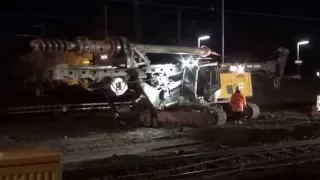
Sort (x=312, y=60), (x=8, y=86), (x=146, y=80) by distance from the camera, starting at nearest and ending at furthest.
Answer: (x=146, y=80) → (x=8, y=86) → (x=312, y=60)

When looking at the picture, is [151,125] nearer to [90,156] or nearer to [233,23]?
[90,156]

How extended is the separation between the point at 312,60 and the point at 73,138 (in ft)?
201

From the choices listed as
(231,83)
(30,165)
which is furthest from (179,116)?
(30,165)

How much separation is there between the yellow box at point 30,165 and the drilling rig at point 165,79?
15.2 m

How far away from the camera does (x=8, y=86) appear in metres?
44.0

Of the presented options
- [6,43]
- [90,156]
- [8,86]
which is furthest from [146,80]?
[6,43]

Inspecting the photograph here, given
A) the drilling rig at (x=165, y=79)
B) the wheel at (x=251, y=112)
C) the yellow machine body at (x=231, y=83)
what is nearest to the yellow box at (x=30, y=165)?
the drilling rig at (x=165, y=79)

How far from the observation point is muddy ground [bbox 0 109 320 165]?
18.7m

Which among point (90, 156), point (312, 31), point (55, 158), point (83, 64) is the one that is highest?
point (312, 31)

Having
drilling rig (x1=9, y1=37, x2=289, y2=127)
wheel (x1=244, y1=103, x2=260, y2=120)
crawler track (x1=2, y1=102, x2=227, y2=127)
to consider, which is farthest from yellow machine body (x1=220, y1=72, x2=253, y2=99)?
wheel (x1=244, y1=103, x2=260, y2=120)

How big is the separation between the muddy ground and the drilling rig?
2.67 ft

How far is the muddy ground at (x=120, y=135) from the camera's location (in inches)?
Answer: 736

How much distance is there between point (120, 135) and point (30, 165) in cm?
1673

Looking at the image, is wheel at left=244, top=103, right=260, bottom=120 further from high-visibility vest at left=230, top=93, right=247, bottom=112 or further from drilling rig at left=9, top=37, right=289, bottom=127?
high-visibility vest at left=230, top=93, right=247, bottom=112
